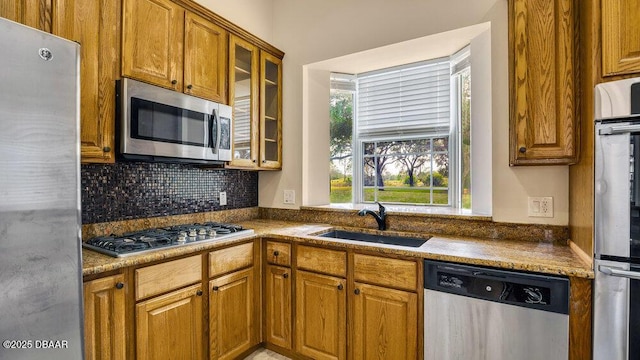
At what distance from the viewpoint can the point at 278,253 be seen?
2203 mm

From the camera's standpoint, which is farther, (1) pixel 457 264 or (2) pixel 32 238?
(1) pixel 457 264

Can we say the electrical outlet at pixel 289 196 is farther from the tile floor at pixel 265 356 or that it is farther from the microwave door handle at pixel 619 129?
the microwave door handle at pixel 619 129

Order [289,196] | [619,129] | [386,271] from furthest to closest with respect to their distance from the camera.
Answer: [289,196], [386,271], [619,129]

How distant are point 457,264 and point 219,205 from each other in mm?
1867

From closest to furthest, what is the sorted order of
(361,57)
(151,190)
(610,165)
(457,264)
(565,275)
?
(610,165), (565,275), (457,264), (151,190), (361,57)

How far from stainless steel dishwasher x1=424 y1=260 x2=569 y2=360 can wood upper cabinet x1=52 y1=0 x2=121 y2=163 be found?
5.96 feet

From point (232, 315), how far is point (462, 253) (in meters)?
1.44

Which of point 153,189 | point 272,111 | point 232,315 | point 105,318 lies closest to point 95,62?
point 153,189

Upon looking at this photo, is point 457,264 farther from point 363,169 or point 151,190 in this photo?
point 151,190

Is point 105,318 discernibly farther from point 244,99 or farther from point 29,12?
point 244,99

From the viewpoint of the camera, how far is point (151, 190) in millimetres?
2166

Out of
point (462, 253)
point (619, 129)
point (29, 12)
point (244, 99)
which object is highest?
point (29, 12)

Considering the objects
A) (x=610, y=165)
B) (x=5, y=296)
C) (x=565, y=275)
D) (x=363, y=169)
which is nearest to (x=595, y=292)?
(x=565, y=275)

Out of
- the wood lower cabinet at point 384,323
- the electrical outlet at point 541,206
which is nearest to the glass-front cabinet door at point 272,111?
the wood lower cabinet at point 384,323
